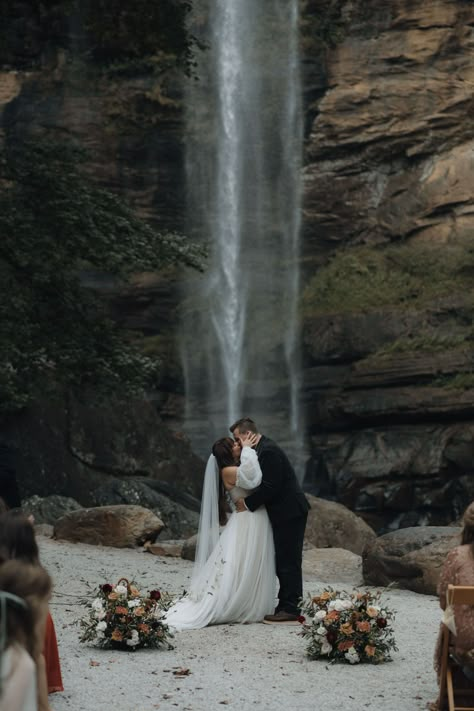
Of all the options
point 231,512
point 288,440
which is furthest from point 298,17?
point 231,512

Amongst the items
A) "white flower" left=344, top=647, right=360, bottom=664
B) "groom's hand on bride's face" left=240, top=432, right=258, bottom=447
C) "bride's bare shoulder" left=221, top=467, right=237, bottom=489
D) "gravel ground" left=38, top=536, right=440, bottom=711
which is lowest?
"gravel ground" left=38, top=536, right=440, bottom=711

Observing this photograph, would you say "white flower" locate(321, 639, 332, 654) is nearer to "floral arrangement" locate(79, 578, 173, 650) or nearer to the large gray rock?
"floral arrangement" locate(79, 578, 173, 650)

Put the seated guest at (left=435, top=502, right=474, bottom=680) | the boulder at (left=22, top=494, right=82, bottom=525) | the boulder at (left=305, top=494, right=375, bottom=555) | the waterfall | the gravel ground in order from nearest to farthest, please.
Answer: the seated guest at (left=435, top=502, right=474, bottom=680) → the gravel ground → the boulder at (left=305, top=494, right=375, bottom=555) → the boulder at (left=22, top=494, right=82, bottom=525) → the waterfall

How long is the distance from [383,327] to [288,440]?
13.7 ft

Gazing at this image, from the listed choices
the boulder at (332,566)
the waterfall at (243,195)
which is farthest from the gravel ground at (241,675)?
the waterfall at (243,195)

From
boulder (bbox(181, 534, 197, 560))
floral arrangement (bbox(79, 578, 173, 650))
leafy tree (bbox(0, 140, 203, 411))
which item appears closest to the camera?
floral arrangement (bbox(79, 578, 173, 650))

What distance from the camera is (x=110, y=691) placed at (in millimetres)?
7695

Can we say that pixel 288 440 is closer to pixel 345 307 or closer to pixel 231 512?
pixel 345 307

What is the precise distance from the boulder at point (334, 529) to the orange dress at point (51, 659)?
34.7 feet

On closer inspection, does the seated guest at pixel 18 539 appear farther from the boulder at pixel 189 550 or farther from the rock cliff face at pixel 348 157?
the rock cliff face at pixel 348 157

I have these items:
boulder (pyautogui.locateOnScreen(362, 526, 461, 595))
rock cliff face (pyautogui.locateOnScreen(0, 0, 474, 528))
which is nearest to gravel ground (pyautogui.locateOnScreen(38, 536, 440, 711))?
boulder (pyautogui.locateOnScreen(362, 526, 461, 595))

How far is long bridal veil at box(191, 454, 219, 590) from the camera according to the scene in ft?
34.2

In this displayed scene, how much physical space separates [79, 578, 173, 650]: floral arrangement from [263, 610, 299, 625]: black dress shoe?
1.38m

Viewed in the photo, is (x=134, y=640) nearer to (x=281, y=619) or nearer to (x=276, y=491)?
(x=281, y=619)
